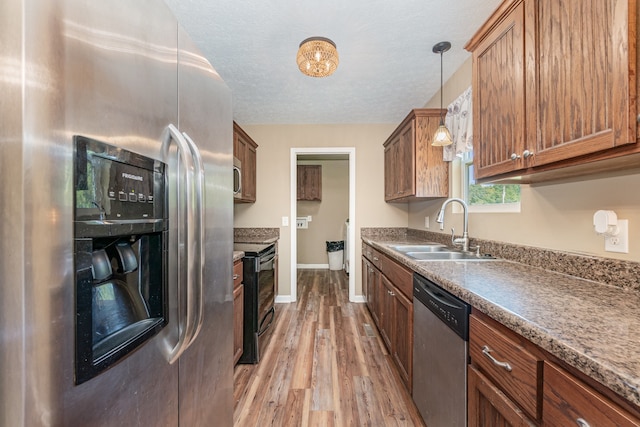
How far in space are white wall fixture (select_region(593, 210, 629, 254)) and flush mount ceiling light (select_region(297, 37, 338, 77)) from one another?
167 cm

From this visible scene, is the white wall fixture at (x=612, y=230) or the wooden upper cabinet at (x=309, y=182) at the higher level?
the wooden upper cabinet at (x=309, y=182)

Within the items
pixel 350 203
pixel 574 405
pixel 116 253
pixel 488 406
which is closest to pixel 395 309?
pixel 488 406

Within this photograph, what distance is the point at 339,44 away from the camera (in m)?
2.03

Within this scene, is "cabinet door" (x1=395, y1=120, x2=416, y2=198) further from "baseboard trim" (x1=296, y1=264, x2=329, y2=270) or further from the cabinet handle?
"baseboard trim" (x1=296, y1=264, x2=329, y2=270)

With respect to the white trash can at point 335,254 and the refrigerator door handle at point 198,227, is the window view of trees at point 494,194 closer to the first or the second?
the refrigerator door handle at point 198,227

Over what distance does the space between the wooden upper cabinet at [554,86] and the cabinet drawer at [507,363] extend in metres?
0.65

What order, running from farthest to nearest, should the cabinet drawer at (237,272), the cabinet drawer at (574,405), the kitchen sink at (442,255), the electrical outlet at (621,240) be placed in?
the kitchen sink at (442,255) < the cabinet drawer at (237,272) < the electrical outlet at (621,240) < the cabinet drawer at (574,405)

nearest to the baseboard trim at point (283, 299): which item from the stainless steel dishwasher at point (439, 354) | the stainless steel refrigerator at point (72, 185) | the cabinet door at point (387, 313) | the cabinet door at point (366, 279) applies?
the cabinet door at point (366, 279)

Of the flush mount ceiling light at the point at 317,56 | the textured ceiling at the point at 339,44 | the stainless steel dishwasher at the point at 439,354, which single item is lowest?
the stainless steel dishwasher at the point at 439,354

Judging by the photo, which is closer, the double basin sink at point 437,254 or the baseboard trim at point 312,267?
the double basin sink at point 437,254

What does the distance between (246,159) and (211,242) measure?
236 cm

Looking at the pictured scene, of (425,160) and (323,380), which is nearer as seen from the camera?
(323,380)

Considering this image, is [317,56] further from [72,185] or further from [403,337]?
[403,337]

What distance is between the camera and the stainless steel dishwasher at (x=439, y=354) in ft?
3.48
